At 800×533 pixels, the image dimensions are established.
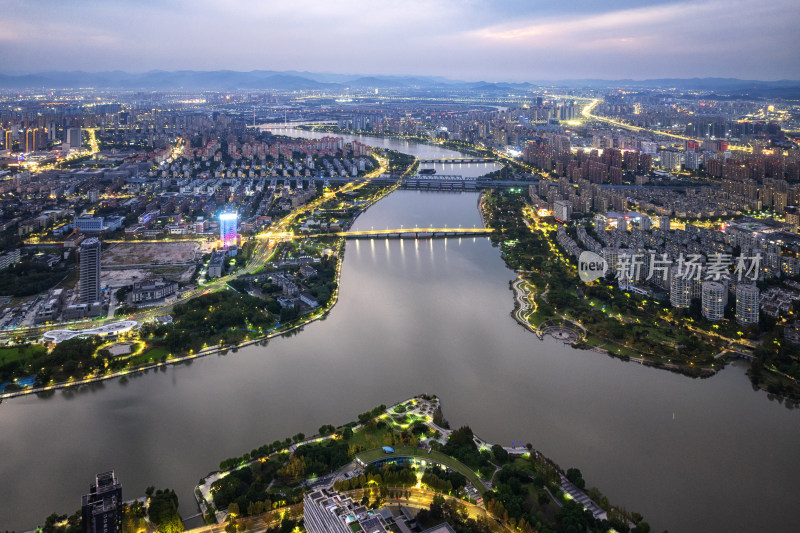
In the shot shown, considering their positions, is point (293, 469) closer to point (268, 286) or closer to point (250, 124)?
point (268, 286)

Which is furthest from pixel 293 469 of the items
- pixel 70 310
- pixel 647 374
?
pixel 70 310

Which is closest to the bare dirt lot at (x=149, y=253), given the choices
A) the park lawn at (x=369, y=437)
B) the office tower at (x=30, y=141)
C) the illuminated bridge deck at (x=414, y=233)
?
the illuminated bridge deck at (x=414, y=233)

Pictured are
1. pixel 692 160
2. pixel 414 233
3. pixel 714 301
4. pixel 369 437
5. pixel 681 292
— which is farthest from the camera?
pixel 692 160

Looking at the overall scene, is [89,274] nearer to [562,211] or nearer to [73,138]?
[562,211]

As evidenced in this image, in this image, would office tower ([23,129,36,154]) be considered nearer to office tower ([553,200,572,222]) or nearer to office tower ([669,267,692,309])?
office tower ([553,200,572,222])

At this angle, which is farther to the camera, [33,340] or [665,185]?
[665,185]

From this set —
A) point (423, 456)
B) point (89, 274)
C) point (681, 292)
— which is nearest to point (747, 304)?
point (681, 292)
